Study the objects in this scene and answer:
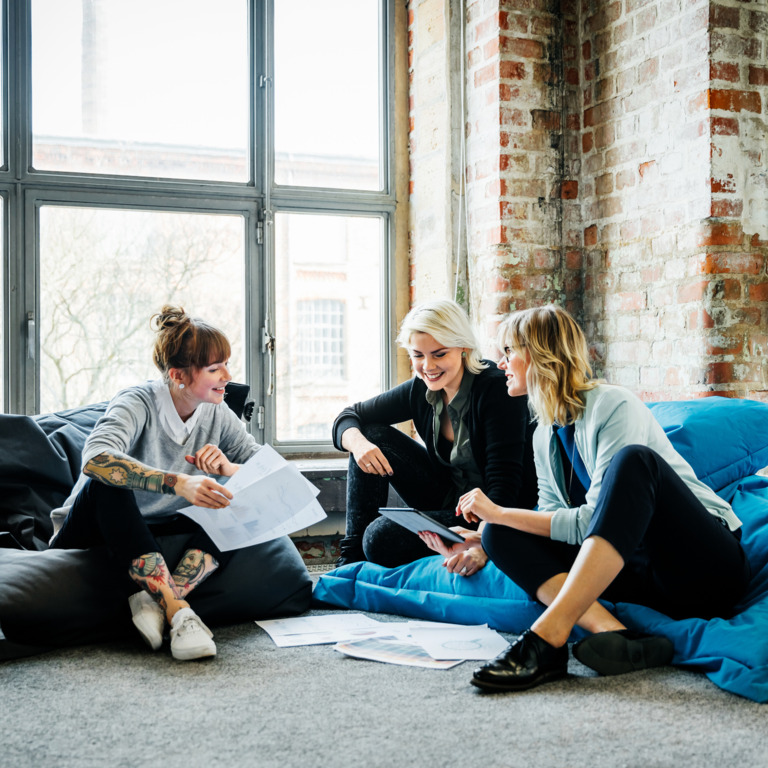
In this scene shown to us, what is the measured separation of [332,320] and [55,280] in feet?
3.64

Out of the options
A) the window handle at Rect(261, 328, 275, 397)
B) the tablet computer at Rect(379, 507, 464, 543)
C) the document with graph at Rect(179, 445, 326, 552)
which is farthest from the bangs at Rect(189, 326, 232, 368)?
the window handle at Rect(261, 328, 275, 397)

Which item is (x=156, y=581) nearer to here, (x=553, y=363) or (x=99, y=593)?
(x=99, y=593)

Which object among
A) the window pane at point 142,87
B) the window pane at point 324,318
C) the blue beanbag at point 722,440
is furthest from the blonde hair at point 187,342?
the window pane at point 142,87

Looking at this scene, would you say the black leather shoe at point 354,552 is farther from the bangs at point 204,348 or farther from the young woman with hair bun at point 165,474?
the bangs at point 204,348

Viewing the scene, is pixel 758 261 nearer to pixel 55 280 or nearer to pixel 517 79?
pixel 517 79

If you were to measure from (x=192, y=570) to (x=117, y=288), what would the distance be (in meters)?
1.56

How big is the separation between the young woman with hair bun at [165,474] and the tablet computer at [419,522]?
0.42 m

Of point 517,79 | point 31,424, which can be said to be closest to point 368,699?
point 31,424

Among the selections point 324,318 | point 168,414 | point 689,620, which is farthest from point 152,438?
point 324,318

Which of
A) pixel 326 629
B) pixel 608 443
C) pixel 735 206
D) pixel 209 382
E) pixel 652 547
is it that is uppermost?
pixel 735 206

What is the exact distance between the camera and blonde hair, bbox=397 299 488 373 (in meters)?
2.52

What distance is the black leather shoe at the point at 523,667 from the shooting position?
1.77m

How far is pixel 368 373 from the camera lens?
3.85 m

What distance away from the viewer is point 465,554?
231 cm
